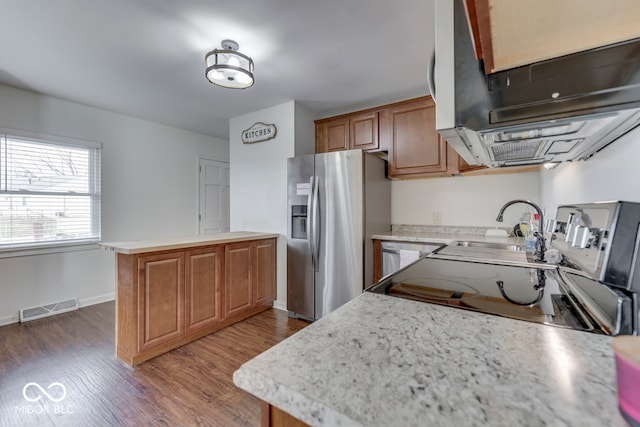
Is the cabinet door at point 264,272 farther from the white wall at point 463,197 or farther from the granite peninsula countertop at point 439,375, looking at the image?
the granite peninsula countertop at point 439,375

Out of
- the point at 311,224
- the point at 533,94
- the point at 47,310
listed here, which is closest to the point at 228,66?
the point at 311,224

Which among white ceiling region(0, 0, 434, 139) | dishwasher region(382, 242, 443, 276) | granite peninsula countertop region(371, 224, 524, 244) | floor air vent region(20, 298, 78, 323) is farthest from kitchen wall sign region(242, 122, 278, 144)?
floor air vent region(20, 298, 78, 323)

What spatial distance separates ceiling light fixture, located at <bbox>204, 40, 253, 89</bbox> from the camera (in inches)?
78.1

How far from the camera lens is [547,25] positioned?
0.53 meters

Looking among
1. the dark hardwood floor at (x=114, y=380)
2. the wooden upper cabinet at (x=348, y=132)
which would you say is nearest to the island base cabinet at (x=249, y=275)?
the dark hardwood floor at (x=114, y=380)

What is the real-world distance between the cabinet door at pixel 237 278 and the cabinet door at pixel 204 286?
7 centimetres

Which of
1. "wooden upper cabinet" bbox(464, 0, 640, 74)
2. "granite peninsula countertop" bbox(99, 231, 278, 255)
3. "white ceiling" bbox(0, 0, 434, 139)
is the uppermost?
"white ceiling" bbox(0, 0, 434, 139)

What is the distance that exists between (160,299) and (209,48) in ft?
6.56

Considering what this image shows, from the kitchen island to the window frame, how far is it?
5.50 ft

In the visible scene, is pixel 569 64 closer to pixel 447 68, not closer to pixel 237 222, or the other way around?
pixel 447 68

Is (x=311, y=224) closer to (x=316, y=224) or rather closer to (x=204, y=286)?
(x=316, y=224)

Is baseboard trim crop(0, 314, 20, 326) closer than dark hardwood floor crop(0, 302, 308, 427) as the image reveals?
No

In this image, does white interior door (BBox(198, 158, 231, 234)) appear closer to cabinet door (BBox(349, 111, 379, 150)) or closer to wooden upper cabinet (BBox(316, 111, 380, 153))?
wooden upper cabinet (BBox(316, 111, 380, 153))

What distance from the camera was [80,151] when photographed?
3314 mm
